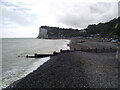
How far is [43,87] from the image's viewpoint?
10.1 m

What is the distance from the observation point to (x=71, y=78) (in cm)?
1171

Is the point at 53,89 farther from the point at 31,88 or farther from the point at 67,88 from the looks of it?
the point at 31,88

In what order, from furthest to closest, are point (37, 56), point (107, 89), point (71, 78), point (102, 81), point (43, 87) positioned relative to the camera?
point (37, 56)
point (71, 78)
point (102, 81)
point (43, 87)
point (107, 89)

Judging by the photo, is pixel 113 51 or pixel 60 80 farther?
pixel 113 51

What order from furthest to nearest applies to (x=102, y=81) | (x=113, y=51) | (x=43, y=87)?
(x=113, y=51) < (x=102, y=81) < (x=43, y=87)

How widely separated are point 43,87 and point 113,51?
2357 cm

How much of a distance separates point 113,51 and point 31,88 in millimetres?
23973

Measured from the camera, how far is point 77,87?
9.62 m

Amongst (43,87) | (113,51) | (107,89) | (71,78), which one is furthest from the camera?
(113,51)

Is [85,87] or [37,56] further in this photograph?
[37,56]

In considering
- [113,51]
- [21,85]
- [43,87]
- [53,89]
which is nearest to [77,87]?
[53,89]

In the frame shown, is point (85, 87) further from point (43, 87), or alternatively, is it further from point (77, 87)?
point (43, 87)

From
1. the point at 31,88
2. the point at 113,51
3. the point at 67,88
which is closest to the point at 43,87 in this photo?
the point at 31,88

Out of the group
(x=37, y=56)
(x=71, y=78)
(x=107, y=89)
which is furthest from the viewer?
(x=37, y=56)
